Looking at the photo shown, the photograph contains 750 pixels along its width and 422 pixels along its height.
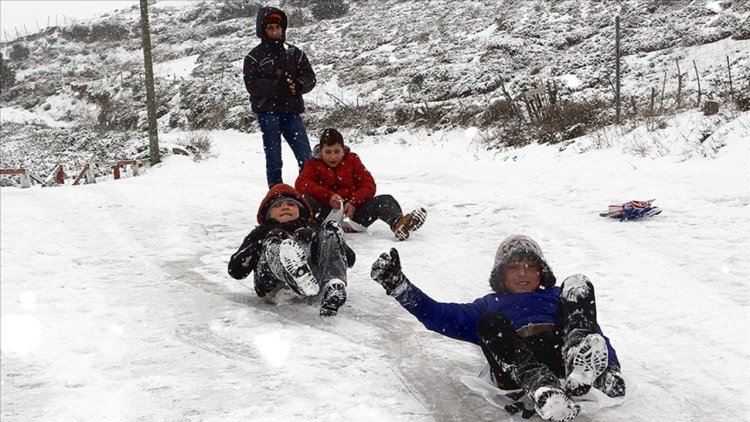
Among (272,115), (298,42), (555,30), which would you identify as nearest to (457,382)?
(272,115)

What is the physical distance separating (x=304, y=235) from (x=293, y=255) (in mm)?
492

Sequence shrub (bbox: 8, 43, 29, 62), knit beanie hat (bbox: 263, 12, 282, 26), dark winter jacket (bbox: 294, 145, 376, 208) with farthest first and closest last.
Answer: shrub (bbox: 8, 43, 29, 62), knit beanie hat (bbox: 263, 12, 282, 26), dark winter jacket (bbox: 294, 145, 376, 208)

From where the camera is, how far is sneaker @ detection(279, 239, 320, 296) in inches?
134

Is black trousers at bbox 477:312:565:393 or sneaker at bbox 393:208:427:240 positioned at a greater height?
black trousers at bbox 477:312:565:393

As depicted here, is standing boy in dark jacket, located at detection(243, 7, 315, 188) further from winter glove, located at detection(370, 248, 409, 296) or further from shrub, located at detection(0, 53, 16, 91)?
shrub, located at detection(0, 53, 16, 91)

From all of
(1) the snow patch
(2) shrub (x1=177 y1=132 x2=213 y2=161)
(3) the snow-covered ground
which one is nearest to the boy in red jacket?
(3) the snow-covered ground

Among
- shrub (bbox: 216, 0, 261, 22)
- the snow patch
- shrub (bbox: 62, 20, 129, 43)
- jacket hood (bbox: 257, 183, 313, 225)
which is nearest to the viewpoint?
jacket hood (bbox: 257, 183, 313, 225)

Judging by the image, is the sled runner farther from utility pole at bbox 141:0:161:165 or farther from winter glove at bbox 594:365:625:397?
utility pole at bbox 141:0:161:165

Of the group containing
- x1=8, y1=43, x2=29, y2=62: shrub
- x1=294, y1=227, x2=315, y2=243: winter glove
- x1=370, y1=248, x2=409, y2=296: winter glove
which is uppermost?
x1=8, y1=43, x2=29, y2=62: shrub

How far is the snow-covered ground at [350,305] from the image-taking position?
253 cm

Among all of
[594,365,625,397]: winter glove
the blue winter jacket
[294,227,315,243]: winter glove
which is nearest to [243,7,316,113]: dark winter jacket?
[294,227,315,243]: winter glove

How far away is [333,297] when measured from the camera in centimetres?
340

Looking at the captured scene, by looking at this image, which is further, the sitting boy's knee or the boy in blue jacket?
the sitting boy's knee

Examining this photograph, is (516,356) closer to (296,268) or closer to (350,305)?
(296,268)
